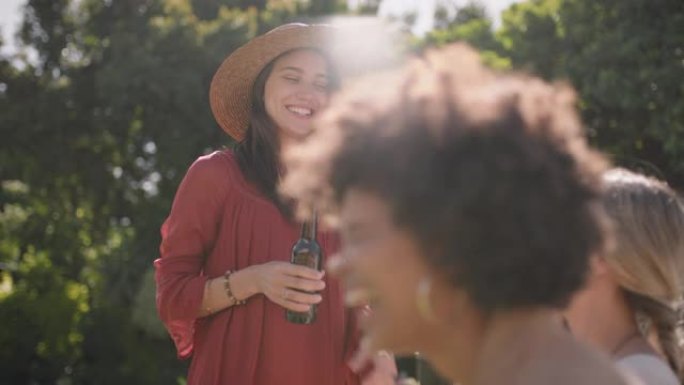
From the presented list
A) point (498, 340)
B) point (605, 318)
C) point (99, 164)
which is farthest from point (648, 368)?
point (99, 164)

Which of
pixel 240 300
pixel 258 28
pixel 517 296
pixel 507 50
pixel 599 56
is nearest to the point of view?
pixel 517 296

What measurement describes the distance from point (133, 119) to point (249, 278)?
1698 centimetres

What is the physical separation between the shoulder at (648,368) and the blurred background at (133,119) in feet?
30.4

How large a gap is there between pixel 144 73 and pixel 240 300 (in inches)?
608

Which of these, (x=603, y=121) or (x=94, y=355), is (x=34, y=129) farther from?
(x=603, y=121)

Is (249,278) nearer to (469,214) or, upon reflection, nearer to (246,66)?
(246,66)

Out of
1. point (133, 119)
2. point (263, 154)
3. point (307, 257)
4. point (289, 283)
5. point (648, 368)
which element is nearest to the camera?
point (648, 368)

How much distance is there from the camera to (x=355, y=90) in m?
1.77

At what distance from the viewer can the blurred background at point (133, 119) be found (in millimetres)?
13453

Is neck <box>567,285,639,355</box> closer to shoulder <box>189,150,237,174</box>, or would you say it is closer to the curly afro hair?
the curly afro hair

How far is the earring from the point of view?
163 centimetres

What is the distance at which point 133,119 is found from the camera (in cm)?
1984

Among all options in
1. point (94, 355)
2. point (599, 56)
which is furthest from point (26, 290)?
point (599, 56)

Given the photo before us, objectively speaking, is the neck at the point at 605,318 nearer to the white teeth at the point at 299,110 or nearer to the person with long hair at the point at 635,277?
the person with long hair at the point at 635,277
